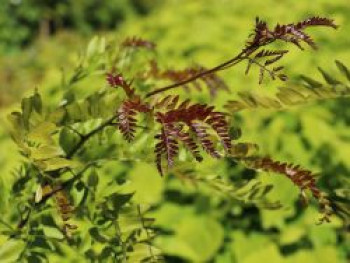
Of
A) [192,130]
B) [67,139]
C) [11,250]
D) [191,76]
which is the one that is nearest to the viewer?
[192,130]

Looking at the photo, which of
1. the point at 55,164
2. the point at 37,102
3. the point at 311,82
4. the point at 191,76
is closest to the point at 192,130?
the point at 55,164

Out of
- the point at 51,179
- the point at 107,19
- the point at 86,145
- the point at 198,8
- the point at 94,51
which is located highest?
the point at 107,19

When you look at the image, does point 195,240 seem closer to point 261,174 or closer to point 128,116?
point 261,174

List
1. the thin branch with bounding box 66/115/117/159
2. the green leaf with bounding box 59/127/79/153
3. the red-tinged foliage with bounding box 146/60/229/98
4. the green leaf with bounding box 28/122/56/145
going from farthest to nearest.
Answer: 1. the red-tinged foliage with bounding box 146/60/229/98
2. the green leaf with bounding box 59/127/79/153
3. the thin branch with bounding box 66/115/117/159
4. the green leaf with bounding box 28/122/56/145

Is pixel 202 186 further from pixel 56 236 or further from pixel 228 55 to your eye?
pixel 56 236

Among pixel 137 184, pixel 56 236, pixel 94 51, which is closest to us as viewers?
pixel 56 236

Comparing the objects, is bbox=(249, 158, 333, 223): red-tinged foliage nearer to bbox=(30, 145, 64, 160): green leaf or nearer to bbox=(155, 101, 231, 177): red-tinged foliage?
bbox=(155, 101, 231, 177): red-tinged foliage

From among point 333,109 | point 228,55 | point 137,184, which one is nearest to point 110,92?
point 137,184

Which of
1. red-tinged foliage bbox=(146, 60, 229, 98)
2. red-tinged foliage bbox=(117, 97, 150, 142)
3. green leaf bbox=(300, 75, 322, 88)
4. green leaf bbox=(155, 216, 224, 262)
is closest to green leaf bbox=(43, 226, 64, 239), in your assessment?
red-tinged foliage bbox=(117, 97, 150, 142)

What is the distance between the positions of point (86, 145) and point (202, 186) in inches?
81.0

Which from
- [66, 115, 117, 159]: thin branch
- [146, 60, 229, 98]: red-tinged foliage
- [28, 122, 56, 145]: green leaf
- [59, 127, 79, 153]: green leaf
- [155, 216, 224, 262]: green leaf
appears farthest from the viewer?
[155, 216, 224, 262]: green leaf

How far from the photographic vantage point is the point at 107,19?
2158cm

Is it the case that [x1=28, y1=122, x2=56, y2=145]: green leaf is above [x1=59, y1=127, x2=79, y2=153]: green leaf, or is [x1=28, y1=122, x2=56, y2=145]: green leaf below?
below

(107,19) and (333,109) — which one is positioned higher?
(107,19)
